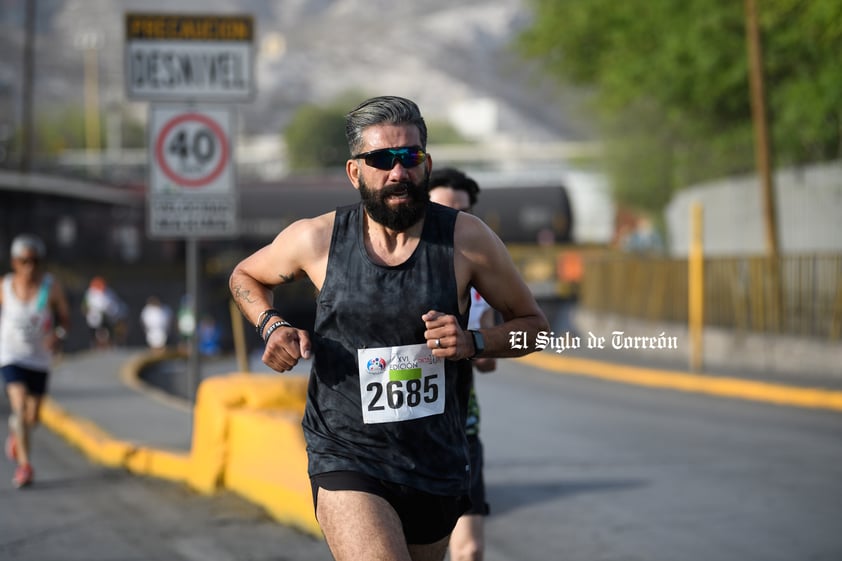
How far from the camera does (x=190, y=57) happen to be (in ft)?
37.2

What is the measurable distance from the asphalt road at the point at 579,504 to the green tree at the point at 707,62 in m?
8.21

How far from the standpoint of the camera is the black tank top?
4500 mm

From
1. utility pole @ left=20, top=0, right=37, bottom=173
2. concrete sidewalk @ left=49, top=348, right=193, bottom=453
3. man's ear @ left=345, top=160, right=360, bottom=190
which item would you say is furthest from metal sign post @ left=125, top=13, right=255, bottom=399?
utility pole @ left=20, top=0, right=37, bottom=173

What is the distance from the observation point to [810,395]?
59.8 ft

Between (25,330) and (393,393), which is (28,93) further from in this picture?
(393,393)

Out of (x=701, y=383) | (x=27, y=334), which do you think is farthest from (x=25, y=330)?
(x=701, y=383)

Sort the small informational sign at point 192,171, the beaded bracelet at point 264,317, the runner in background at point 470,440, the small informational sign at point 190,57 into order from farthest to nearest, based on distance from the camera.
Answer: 1. the small informational sign at point 192,171
2. the small informational sign at point 190,57
3. the runner in background at point 470,440
4. the beaded bracelet at point 264,317

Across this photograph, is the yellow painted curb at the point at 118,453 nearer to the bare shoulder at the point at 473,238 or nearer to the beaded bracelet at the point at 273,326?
the beaded bracelet at the point at 273,326

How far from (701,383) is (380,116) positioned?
17.0m

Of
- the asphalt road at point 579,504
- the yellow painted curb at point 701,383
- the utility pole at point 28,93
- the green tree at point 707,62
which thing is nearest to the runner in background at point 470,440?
the asphalt road at point 579,504

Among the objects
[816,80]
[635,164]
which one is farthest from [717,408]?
[635,164]

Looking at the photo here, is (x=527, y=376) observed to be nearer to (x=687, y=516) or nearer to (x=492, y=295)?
(x=687, y=516)

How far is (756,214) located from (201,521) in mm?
23210

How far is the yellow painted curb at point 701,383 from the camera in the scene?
1812 cm
